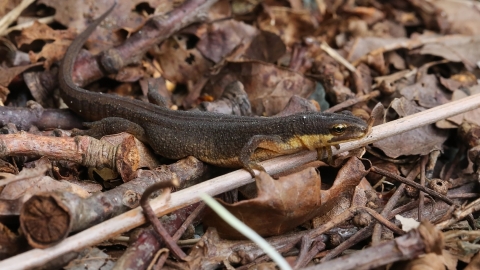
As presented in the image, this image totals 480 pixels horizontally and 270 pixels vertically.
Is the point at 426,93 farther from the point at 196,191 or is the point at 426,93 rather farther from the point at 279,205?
the point at 196,191

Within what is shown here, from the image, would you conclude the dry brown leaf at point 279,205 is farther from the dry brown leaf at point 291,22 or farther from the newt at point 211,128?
the dry brown leaf at point 291,22

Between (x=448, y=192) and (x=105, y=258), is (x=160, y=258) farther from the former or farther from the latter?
(x=448, y=192)

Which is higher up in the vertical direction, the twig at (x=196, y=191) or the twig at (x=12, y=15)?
the twig at (x=12, y=15)

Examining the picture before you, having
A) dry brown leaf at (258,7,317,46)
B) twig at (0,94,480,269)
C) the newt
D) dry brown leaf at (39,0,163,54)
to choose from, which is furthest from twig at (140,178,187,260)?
dry brown leaf at (258,7,317,46)

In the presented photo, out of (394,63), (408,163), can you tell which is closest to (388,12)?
(394,63)

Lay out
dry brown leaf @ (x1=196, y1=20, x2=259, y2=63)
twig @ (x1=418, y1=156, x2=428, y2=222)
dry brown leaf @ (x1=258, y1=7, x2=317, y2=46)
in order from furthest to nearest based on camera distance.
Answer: dry brown leaf @ (x1=258, y1=7, x2=317, y2=46) < dry brown leaf @ (x1=196, y1=20, x2=259, y2=63) < twig @ (x1=418, y1=156, x2=428, y2=222)

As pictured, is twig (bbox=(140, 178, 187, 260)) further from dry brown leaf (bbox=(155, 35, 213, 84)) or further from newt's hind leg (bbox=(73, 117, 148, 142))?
dry brown leaf (bbox=(155, 35, 213, 84))

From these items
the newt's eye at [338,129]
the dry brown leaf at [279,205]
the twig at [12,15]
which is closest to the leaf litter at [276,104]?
the dry brown leaf at [279,205]
